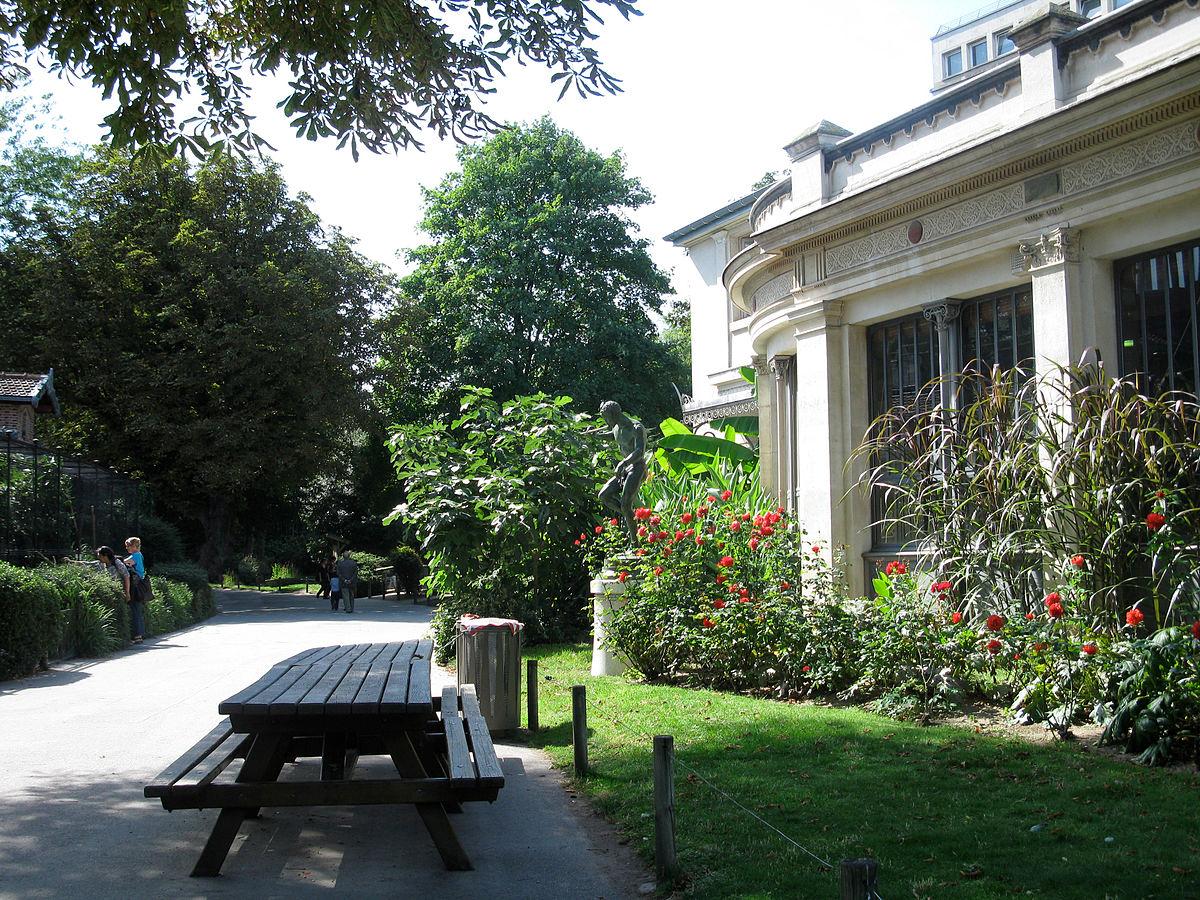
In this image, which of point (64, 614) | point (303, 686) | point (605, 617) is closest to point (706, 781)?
point (303, 686)

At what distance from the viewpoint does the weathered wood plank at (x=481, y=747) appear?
516 centimetres

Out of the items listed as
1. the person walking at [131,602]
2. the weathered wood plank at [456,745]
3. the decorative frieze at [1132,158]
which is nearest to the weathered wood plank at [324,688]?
the weathered wood plank at [456,745]

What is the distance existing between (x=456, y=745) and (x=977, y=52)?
152ft

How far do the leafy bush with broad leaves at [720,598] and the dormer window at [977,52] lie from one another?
3874 centimetres

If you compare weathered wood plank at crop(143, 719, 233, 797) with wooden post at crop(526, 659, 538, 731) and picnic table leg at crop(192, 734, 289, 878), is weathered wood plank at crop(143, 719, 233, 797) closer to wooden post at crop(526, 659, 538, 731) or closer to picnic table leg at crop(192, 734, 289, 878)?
picnic table leg at crop(192, 734, 289, 878)

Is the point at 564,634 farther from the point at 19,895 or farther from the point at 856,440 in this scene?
the point at 19,895

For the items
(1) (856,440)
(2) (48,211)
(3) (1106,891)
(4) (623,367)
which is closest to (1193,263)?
(1) (856,440)

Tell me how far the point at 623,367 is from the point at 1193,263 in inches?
1180

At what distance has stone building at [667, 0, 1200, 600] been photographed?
9.47m

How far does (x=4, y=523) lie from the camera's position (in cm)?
2222

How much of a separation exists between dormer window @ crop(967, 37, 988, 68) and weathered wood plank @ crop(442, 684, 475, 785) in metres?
44.2

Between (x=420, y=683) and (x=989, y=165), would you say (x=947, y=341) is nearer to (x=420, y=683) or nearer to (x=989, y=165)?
(x=989, y=165)

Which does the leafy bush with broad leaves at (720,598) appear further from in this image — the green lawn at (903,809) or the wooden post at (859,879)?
the wooden post at (859,879)

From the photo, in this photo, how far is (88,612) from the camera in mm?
17469
